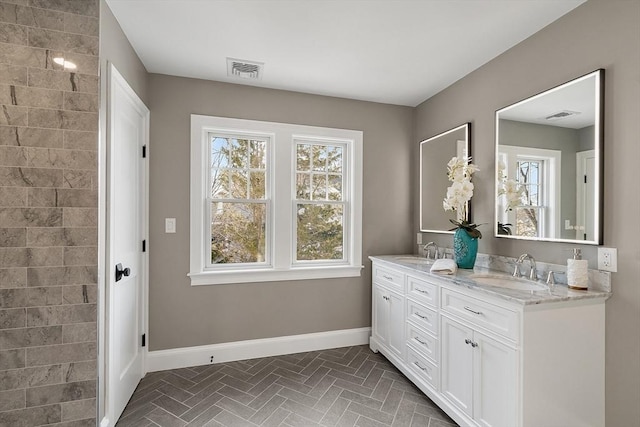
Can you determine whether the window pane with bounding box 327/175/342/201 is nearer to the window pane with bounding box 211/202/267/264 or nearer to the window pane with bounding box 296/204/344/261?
the window pane with bounding box 296/204/344/261

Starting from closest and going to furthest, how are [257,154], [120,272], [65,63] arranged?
1. [65,63]
2. [120,272]
3. [257,154]

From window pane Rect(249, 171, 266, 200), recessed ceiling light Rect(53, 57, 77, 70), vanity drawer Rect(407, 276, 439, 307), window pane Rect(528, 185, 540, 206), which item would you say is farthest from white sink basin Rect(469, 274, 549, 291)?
recessed ceiling light Rect(53, 57, 77, 70)

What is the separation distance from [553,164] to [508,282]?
82 centimetres

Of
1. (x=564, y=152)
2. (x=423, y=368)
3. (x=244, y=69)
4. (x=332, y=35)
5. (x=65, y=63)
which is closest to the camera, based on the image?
(x=65, y=63)

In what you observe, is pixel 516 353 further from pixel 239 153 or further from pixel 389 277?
pixel 239 153

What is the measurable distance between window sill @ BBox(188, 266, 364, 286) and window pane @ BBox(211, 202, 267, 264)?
0.16m

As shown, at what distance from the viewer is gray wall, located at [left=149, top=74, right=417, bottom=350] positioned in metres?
2.72

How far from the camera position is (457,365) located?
2.00m

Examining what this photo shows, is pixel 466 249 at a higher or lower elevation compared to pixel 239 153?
lower

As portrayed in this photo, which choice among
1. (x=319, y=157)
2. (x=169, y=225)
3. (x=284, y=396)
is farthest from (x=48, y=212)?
(x=319, y=157)

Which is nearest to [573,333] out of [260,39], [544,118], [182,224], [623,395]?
[623,395]

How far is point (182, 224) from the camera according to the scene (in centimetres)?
277

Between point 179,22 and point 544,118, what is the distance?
2500mm

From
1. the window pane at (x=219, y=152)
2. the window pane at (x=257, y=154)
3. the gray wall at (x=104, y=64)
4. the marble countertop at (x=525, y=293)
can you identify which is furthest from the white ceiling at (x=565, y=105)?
the gray wall at (x=104, y=64)
